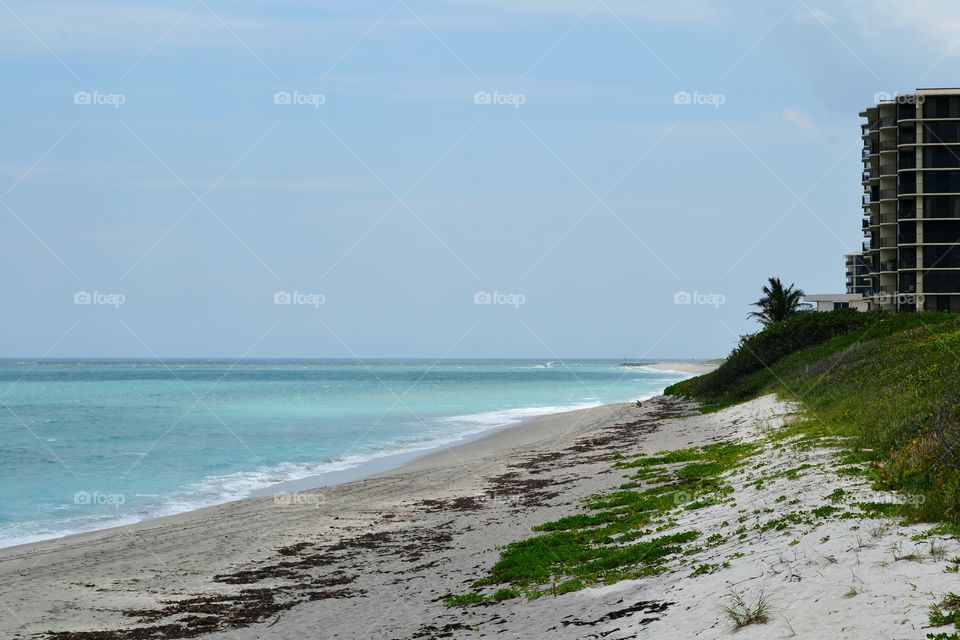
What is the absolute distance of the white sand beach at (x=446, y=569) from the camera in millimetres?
8977

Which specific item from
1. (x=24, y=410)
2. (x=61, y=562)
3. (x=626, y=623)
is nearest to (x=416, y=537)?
(x=61, y=562)

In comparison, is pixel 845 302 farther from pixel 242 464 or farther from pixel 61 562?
pixel 61 562

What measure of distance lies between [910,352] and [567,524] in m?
16.1

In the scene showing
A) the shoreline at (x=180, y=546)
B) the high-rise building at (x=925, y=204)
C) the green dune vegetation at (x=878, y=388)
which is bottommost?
the shoreline at (x=180, y=546)

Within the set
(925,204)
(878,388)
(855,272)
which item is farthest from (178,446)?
(855,272)

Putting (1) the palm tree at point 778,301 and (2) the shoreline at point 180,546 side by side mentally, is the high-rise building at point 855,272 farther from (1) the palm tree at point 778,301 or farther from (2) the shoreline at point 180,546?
(2) the shoreline at point 180,546

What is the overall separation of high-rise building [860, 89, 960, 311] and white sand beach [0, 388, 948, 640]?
56.8 metres

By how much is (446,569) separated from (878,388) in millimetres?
13275

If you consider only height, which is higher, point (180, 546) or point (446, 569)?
point (446, 569)

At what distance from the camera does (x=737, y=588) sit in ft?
32.1

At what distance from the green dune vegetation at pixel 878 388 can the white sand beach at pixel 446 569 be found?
68 centimetres

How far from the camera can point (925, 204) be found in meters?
76.8

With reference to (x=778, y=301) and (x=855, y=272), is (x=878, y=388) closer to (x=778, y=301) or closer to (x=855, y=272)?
(x=778, y=301)

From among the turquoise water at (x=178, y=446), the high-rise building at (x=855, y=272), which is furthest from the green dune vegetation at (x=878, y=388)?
the high-rise building at (x=855, y=272)
